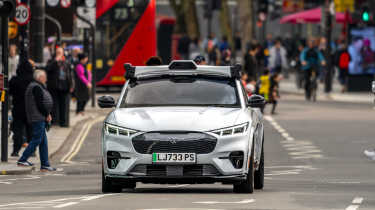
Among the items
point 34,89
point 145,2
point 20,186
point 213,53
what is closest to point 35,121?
point 34,89

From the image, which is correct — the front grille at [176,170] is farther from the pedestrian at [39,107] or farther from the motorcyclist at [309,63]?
the motorcyclist at [309,63]

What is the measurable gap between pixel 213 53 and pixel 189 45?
5267 millimetres

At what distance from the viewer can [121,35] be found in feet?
146

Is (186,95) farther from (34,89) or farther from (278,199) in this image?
(34,89)

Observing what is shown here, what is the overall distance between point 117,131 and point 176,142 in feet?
2.15

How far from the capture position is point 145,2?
1721 inches

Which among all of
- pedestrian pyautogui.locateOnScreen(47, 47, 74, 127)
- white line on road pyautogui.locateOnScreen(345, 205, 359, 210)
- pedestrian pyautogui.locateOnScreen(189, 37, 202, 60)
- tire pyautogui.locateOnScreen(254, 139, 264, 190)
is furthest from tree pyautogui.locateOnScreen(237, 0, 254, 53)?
white line on road pyautogui.locateOnScreen(345, 205, 359, 210)

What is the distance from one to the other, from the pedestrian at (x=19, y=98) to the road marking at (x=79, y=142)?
0.78 m

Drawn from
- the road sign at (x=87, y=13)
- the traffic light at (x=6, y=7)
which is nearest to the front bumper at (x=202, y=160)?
the traffic light at (x=6, y=7)

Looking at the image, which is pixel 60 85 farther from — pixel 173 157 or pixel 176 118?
pixel 173 157

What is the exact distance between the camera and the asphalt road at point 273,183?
1420 centimetres

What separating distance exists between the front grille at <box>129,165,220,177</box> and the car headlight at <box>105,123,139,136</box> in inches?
14.4

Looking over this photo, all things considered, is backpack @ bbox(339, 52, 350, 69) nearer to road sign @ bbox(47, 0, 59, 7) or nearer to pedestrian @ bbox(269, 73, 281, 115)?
pedestrian @ bbox(269, 73, 281, 115)

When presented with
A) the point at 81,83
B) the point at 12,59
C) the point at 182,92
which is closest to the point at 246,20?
the point at 81,83
